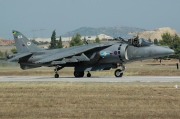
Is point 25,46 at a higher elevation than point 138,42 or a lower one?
higher

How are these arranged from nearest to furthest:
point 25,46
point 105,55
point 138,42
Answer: point 138,42
point 105,55
point 25,46

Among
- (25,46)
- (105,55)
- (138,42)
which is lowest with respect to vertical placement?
(105,55)

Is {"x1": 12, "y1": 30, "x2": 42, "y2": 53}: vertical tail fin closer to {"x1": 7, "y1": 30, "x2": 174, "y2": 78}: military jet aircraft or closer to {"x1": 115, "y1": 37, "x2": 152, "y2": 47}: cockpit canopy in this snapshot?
{"x1": 7, "y1": 30, "x2": 174, "y2": 78}: military jet aircraft

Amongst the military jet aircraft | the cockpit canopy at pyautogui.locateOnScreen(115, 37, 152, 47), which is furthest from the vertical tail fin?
the cockpit canopy at pyautogui.locateOnScreen(115, 37, 152, 47)

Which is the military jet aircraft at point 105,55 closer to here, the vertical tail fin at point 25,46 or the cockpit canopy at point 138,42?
the cockpit canopy at point 138,42

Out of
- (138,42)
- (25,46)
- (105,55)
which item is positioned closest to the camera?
(138,42)

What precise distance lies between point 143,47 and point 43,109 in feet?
65.7

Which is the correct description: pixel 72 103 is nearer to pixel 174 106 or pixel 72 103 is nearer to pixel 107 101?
pixel 107 101

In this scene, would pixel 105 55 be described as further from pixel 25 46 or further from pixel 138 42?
pixel 25 46

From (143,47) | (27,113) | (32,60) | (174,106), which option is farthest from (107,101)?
(32,60)

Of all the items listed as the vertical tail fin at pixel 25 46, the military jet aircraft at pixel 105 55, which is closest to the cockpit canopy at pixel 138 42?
the military jet aircraft at pixel 105 55

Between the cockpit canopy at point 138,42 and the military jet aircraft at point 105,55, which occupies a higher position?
the cockpit canopy at point 138,42

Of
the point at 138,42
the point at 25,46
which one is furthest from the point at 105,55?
the point at 25,46

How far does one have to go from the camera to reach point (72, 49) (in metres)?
36.6
